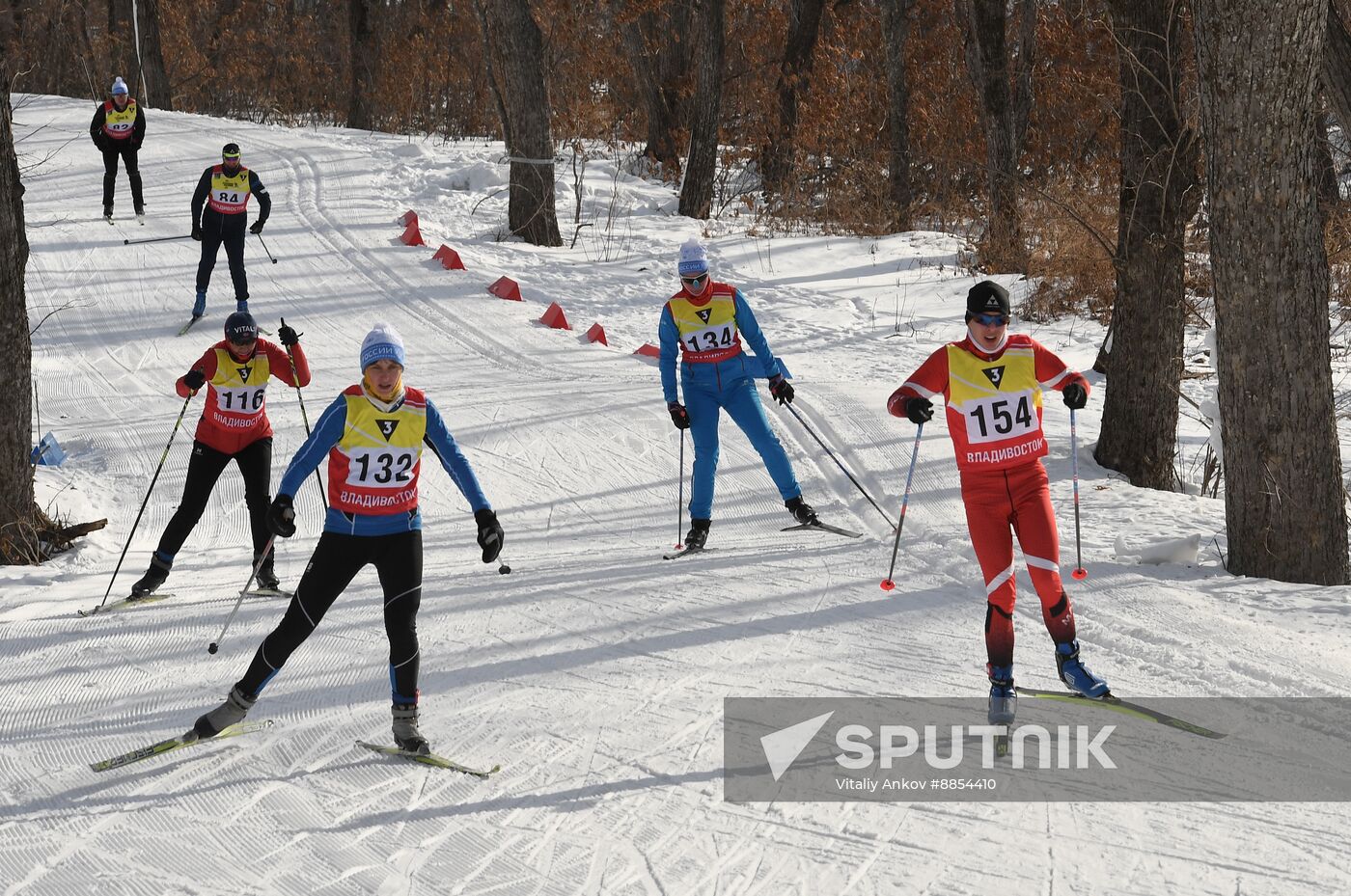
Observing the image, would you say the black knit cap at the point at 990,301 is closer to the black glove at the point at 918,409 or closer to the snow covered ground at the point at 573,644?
the black glove at the point at 918,409

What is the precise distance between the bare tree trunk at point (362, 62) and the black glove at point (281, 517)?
2242cm

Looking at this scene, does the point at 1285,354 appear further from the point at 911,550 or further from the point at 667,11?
the point at 667,11

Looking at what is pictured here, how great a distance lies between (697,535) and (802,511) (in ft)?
2.49

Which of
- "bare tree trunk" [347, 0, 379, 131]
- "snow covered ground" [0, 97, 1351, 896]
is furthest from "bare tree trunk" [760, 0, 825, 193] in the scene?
"bare tree trunk" [347, 0, 379, 131]

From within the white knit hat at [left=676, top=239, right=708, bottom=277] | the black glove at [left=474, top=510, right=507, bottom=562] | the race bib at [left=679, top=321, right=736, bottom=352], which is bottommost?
the black glove at [left=474, top=510, right=507, bottom=562]

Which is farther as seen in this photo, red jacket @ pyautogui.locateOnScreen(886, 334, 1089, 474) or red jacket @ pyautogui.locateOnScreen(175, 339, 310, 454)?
red jacket @ pyautogui.locateOnScreen(175, 339, 310, 454)

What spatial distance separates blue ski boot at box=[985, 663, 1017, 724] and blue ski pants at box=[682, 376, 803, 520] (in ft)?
10.0

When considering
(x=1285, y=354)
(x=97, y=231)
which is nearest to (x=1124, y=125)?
(x=1285, y=354)

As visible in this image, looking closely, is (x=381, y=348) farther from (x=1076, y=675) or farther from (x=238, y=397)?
(x=1076, y=675)

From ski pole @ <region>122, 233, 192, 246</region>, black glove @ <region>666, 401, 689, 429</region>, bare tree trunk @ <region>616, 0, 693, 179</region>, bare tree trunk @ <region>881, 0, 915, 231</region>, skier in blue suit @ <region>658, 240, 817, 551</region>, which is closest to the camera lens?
black glove @ <region>666, 401, 689, 429</region>

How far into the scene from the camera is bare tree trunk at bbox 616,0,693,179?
2155 centimetres

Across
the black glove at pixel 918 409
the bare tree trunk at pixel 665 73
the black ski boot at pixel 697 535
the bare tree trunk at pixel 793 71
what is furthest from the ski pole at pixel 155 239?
the black glove at pixel 918 409

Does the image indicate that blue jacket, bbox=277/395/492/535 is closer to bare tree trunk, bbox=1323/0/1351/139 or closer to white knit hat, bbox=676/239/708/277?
white knit hat, bbox=676/239/708/277

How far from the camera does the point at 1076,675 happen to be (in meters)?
5.17
